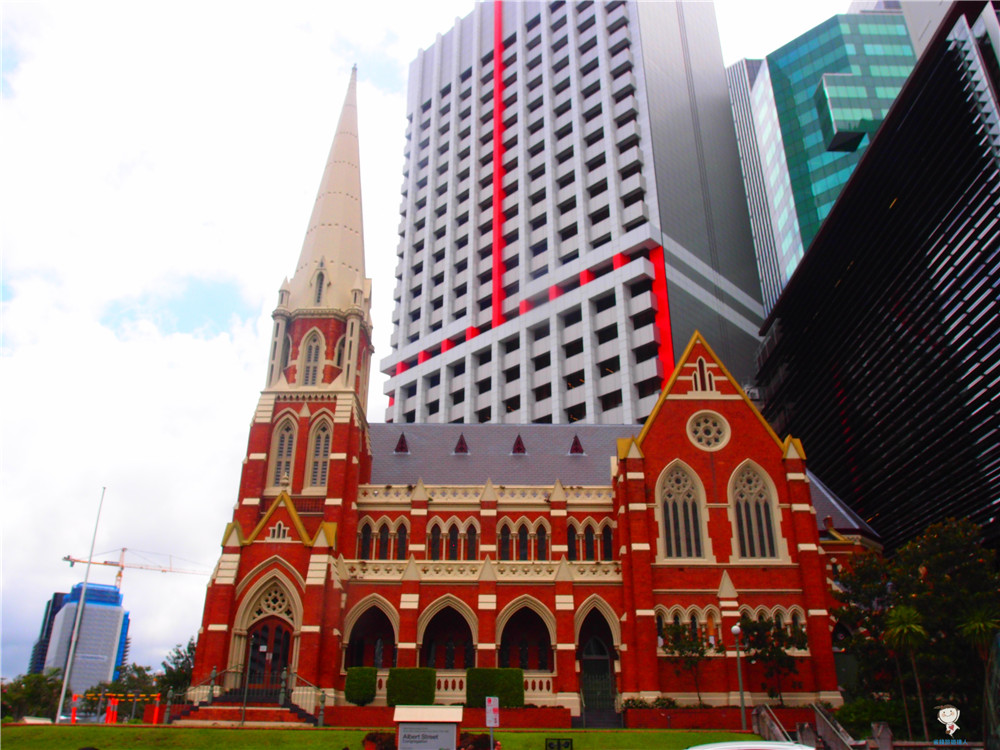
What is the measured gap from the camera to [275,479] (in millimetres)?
40281

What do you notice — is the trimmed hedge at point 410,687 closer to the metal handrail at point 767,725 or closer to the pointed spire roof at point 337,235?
the metal handrail at point 767,725

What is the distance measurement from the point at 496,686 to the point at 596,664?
25.1 ft

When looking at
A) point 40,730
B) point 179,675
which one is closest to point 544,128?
point 179,675

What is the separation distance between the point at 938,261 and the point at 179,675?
146ft

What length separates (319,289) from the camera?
45.2 m

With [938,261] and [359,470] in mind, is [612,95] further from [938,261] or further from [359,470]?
[359,470]

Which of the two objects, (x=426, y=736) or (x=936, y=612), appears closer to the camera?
(x=426, y=736)

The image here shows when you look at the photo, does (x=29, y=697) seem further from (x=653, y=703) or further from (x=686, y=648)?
(x=686, y=648)

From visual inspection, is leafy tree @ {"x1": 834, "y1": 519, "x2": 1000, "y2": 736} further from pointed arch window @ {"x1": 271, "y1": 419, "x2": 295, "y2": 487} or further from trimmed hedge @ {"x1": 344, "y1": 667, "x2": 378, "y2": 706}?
pointed arch window @ {"x1": 271, "y1": 419, "x2": 295, "y2": 487}

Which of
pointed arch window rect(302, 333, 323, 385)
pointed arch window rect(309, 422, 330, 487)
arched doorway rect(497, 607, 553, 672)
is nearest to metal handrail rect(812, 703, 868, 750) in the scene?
arched doorway rect(497, 607, 553, 672)

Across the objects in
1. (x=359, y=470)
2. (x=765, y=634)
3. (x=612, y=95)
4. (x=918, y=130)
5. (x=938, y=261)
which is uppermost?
(x=612, y=95)

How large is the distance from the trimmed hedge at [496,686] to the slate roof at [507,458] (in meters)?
12.9

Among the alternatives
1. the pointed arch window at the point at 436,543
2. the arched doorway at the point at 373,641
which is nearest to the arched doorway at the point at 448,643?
the arched doorway at the point at 373,641

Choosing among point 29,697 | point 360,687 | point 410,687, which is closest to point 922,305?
point 410,687
